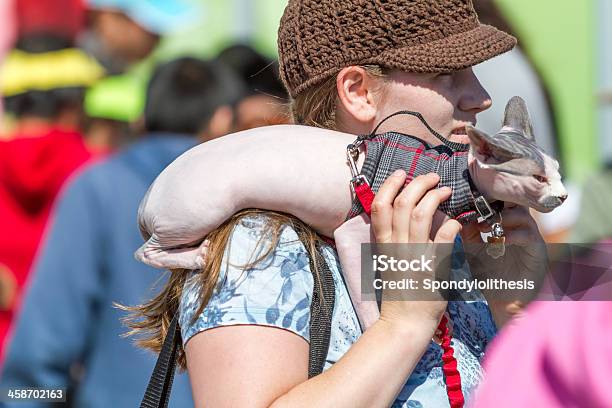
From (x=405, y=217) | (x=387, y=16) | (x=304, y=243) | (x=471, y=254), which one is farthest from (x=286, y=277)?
(x=387, y=16)

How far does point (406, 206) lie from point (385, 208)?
0.12ft

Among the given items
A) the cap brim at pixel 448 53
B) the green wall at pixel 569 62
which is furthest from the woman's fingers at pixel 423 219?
the green wall at pixel 569 62

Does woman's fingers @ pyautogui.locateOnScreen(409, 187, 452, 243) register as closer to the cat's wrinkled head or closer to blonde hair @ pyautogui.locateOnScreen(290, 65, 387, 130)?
the cat's wrinkled head

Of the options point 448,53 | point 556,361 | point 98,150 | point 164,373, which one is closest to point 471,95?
point 448,53

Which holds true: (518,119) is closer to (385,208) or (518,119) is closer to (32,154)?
(385,208)

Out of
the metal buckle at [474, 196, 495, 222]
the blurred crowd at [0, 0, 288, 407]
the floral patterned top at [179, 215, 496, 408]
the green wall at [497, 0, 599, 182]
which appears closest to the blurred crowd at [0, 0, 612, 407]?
the blurred crowd at [0, 0, 288, 407]

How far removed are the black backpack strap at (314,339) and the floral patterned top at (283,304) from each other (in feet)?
0.05

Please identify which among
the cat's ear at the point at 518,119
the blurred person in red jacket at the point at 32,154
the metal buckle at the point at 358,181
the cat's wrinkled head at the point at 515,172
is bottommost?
the blurred person in red jacket at the point at 32,154

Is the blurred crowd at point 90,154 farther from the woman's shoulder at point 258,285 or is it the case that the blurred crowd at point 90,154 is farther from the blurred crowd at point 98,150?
the woman's shoulder at point 258,285

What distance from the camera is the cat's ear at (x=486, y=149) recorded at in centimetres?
162

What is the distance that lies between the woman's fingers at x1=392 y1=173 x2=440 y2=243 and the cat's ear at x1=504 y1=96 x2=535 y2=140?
0.18 metres

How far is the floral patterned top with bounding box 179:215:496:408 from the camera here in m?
1.70

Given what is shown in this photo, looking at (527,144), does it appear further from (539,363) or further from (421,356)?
(539,363)

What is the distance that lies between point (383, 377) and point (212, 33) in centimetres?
422
